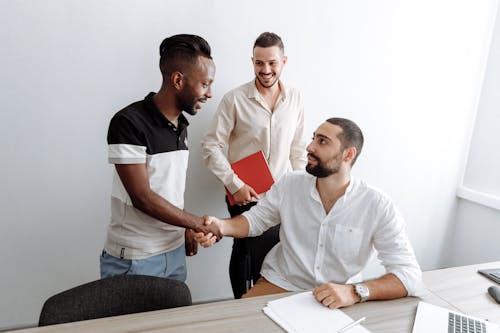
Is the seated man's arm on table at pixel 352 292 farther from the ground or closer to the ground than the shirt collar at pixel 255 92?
closer to the ground

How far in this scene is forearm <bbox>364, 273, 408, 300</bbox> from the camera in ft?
4.67

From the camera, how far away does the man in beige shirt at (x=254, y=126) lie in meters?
2.21

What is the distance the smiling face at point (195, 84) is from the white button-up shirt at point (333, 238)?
25.7 inches

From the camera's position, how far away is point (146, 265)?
1.65 metres

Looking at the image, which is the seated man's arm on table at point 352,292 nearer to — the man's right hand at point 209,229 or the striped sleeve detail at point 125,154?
the man's right hand at point 209,229

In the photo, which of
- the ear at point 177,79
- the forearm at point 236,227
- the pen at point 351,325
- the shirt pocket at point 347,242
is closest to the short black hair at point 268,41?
the ear at point 177,79

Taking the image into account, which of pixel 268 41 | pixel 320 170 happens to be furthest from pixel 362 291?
pixel 268 41

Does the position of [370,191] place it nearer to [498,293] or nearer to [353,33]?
[498,293]

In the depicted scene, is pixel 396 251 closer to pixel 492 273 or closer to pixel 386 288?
pixel 386 288

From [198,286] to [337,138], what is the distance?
1.71m

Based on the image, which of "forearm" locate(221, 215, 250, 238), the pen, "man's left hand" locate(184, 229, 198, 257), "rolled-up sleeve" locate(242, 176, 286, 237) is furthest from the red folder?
the pen

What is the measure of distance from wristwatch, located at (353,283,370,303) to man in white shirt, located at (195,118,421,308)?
0.24m

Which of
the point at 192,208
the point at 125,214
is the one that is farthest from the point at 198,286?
the point at 125,214

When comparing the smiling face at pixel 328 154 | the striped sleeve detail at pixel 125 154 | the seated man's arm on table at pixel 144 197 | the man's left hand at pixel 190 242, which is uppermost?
the smiling face at pixel 328 154
